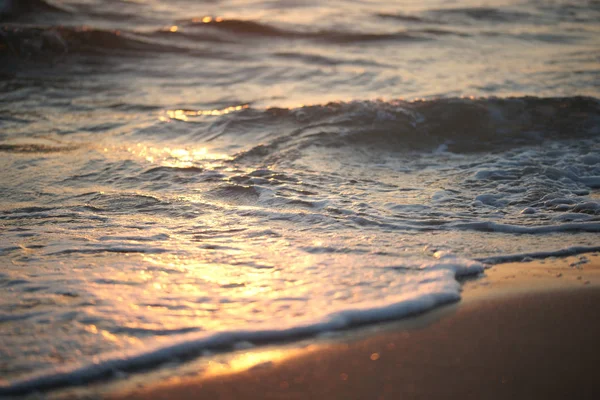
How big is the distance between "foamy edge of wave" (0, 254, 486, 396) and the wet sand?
0.08 metres

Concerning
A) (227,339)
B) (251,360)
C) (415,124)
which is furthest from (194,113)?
(251,360)

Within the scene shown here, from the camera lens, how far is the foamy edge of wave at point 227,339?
7.34ft

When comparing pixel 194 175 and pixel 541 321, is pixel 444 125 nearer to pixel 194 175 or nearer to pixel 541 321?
pixel 194 175

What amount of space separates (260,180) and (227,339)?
2.01m

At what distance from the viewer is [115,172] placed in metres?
4.62

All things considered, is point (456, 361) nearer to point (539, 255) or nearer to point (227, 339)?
point (227, 339)

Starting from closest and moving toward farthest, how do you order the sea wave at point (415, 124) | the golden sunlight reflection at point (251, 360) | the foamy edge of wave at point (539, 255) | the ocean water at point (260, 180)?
the golden sunlight reflection at point (251, 360) < the ocean water at point (260, 180) < the foamy edge of wave at point (539, 255) < the sea wave at point (415, 124)

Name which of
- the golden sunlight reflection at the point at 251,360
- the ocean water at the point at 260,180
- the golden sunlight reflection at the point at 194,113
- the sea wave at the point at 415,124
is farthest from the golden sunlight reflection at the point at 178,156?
the golden sunlight reflection at the point at 251,360

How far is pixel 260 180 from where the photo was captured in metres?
4.38

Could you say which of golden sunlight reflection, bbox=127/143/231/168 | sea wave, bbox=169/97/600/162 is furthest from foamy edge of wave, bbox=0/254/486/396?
sea wave, bbox=169/97/600/162

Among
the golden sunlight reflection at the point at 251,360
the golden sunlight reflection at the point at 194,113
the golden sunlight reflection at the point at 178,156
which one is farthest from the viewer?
the golden sunlight reflection at the point at 194,113

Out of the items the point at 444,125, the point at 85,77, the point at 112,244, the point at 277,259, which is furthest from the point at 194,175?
the point at 85,77

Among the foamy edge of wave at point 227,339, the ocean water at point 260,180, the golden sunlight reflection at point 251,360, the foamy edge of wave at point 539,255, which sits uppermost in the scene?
the ocean water at point 260,180

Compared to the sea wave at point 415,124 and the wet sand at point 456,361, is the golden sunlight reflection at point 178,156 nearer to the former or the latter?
the sea wave at point 415,124
